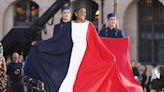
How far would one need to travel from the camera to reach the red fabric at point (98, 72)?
9664 millimetres

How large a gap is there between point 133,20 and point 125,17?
1.23 feet

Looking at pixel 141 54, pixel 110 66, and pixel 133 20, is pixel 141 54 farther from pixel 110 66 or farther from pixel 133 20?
pixel 110 66

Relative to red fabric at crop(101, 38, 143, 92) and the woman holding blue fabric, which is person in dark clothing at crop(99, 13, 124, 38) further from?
the woman holding blue fabric

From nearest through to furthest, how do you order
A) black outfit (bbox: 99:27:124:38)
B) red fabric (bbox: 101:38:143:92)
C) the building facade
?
red fabric (bbox: 101:38:143:92), black outfit (bbox: 99:27:124:38), the building facade

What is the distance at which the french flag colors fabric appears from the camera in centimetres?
968

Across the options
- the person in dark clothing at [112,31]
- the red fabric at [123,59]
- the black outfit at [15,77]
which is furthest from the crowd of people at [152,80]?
the red fabric at [123,59]

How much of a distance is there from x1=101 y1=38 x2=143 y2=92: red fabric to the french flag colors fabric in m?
0.05

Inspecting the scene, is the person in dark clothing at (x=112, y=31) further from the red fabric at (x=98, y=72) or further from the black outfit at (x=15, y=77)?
the black outfit at (x=15, y=77)

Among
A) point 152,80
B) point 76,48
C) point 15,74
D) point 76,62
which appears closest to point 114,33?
point 76,48

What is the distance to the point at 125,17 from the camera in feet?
81.8

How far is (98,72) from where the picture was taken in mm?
9758

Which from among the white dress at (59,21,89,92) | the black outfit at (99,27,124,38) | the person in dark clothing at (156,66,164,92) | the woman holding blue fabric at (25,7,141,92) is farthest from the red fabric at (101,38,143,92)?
the person in dark clothing at (156,66,164,92)

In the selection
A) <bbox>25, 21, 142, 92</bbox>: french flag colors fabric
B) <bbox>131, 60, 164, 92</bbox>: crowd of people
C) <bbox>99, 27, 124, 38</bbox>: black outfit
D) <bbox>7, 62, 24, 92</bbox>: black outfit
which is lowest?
<bbox>131, 60, 164, 92</bbox>: crowd of people

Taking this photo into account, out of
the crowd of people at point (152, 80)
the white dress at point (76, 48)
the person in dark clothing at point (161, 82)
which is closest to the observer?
the white dress at point (76, 48)
